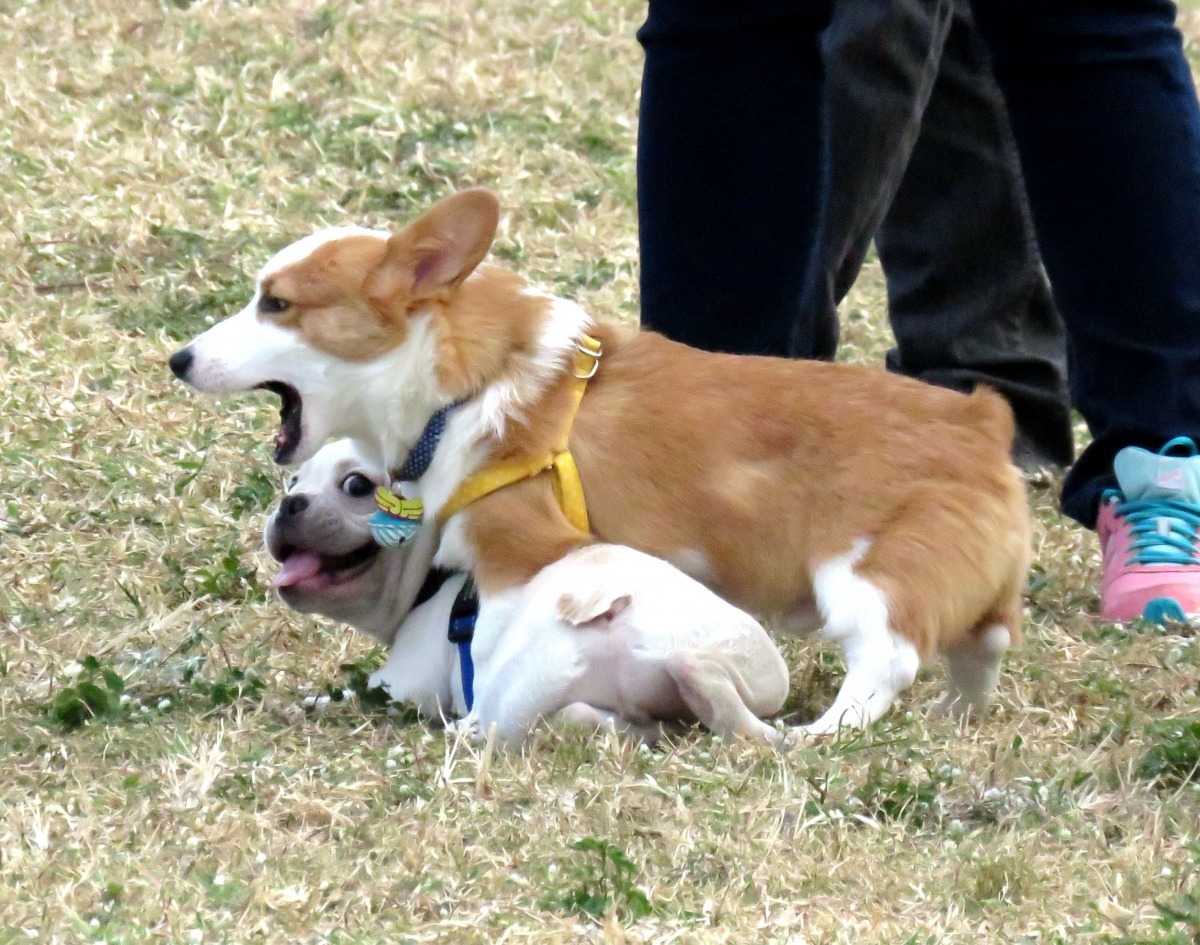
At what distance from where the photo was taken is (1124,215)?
3.47 m

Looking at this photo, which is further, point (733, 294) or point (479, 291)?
point (733, 294)

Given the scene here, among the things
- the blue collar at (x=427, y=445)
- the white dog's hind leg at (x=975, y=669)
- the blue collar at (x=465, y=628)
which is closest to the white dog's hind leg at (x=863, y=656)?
the white dog's hind leg at (x=975, y=669)

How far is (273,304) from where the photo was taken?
312 centimetres

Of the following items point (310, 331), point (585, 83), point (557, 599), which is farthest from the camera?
point (585, 83)

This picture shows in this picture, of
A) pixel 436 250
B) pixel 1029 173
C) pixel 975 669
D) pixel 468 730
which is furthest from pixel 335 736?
pixel 1029 173

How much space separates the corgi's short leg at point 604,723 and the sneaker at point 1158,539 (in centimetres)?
112

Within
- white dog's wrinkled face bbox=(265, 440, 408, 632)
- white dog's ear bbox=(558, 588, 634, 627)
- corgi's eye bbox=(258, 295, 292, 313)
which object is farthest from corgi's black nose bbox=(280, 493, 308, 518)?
white dog's ear bbox=(558, 588, 634, 627)

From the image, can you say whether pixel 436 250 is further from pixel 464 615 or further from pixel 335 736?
pixel 335 736

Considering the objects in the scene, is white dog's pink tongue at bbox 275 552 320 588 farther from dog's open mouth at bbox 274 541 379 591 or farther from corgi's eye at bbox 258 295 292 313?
corgi's eye at bbox 258 295 292 313

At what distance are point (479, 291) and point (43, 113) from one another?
3.35 metres

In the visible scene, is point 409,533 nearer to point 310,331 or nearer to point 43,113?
point 310,331

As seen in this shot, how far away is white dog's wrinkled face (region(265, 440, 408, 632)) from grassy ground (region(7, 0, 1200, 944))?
134mm

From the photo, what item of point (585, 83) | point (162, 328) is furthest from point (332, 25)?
point (162, 328)

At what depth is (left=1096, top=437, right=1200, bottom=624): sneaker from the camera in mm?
3480
